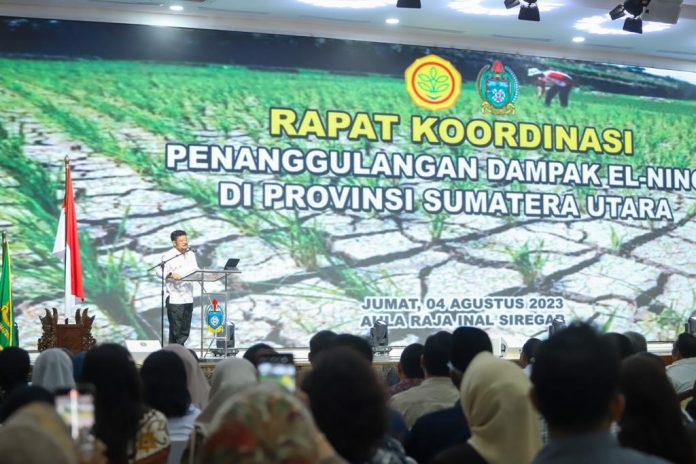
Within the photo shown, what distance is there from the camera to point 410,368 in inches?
172

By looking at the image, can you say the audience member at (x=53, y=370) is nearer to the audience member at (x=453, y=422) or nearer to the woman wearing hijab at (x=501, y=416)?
the audience member at (x=453, y=422)

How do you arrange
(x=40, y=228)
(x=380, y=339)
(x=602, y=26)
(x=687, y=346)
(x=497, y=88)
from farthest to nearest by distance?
(x=497, y=88)
(x=602, y=26)
(x=40, y=228)
(x=380, y=339)
(x=687, y=346)

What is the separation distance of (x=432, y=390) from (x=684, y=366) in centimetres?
164

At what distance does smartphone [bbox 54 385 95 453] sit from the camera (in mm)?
1416

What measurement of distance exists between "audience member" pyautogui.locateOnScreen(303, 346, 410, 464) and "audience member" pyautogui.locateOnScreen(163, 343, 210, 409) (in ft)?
5.52

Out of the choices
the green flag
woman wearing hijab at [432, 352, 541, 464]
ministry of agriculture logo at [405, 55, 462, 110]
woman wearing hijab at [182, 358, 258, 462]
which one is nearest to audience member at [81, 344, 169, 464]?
woman wearing hijab at [182, 358, 258, 462]

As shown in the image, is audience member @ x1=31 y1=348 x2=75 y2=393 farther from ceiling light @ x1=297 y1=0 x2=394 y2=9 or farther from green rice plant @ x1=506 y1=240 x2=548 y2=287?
green rice plant @ x1=506 y1=240 x2=548 y2=287

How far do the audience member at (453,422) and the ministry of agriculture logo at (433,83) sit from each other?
28.1ft

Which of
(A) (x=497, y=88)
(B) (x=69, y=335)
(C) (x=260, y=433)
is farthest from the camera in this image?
(A) (x=497, y=88)

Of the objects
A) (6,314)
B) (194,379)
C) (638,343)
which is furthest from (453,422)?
(6,314)

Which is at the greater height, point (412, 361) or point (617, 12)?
point (617, 12)

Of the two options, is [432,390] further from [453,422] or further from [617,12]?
[617,12]

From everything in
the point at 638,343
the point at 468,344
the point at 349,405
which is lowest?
the point at 638,343

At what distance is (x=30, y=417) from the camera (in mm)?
1323
